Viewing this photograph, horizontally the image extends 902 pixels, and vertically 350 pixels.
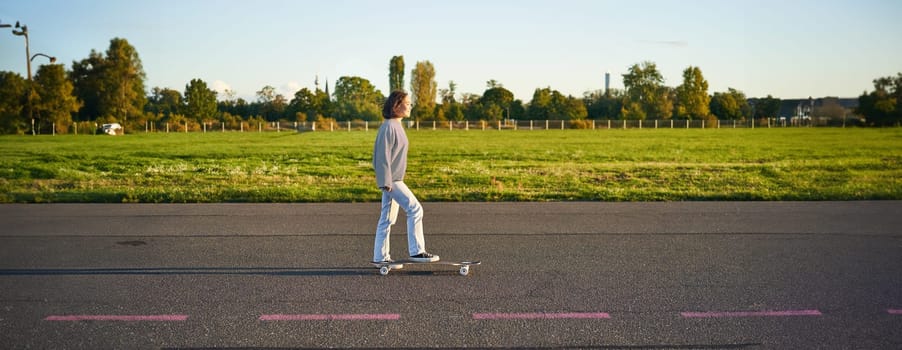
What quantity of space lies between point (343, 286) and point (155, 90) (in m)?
127

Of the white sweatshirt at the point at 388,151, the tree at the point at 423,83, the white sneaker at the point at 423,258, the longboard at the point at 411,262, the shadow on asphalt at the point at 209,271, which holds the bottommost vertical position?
the shadow on asphalt at the point at 209,271

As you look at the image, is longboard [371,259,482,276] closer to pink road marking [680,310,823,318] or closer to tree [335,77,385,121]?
pink road marking [680,310,823,318]

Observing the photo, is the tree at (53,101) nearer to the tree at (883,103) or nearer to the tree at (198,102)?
the tree at (198,102)

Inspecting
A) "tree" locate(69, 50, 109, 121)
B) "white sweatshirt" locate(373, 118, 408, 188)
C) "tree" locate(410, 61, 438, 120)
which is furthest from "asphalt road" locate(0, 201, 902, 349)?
"tree" locate(410, 61, 438, 120)

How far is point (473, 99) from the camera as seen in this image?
379 feet

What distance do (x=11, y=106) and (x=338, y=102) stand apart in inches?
2137

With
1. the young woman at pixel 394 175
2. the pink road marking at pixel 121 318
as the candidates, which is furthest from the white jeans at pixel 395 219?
the pink road marking at pixel 121 318

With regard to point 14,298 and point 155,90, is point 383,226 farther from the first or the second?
point 155,90

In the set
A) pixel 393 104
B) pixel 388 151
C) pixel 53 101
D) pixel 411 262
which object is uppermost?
pixel 53 101

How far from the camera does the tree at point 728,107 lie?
97.8 m

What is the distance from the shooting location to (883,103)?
73.8m

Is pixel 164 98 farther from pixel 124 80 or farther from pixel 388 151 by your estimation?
pixel 388 151

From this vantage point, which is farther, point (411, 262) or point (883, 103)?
point (883, 103)

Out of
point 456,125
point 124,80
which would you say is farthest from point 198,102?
point 456,125
